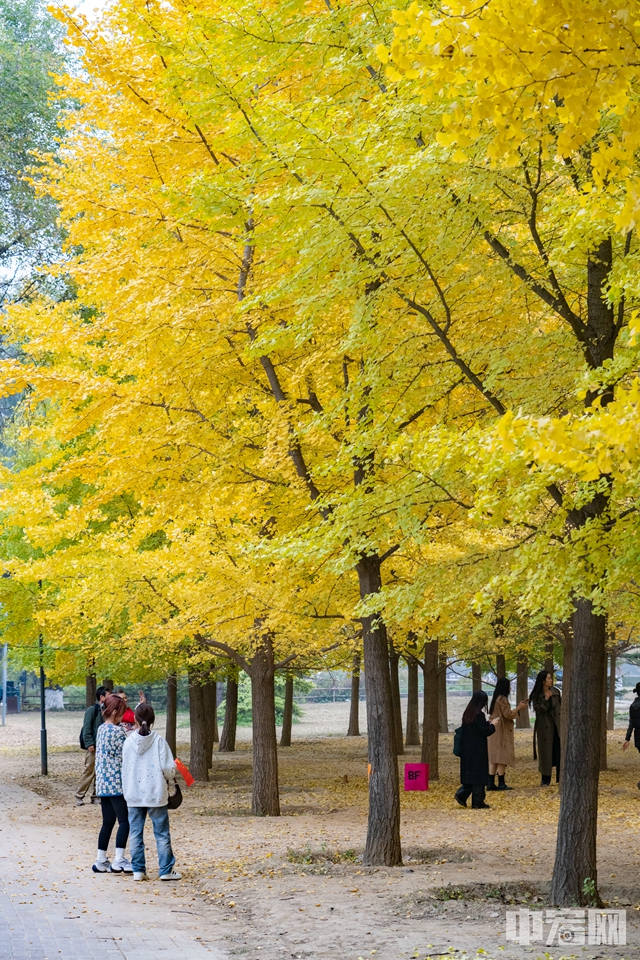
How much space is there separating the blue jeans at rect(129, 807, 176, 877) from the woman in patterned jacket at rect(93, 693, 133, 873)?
32cm

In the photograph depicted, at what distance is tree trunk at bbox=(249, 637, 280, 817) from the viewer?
14.5 meters

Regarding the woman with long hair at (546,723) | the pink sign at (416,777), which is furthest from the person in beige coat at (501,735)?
the pink sign at (416,777)

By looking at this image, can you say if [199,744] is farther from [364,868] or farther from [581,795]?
[581,795]

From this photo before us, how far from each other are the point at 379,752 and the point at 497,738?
758 cm

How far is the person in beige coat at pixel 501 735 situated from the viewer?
1659 cm

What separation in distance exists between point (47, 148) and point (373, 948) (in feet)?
71.3

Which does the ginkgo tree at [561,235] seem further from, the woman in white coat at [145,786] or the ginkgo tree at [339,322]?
the woman in white coat at [145,786]

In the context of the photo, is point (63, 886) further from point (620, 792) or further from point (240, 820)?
point (620, 792)

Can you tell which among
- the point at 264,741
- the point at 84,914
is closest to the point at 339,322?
the point at 84,914

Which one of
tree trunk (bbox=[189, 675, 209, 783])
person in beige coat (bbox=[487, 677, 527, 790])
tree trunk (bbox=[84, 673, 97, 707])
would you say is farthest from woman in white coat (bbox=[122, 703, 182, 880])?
tree trunk (bbox=[84, 673, 97, 707])

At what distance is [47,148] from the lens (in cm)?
2420

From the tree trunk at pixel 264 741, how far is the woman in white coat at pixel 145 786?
5.12 m

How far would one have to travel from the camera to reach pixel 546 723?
17.2 meters

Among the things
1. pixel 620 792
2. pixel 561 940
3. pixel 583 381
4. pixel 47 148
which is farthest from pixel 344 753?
pixel 583 381
